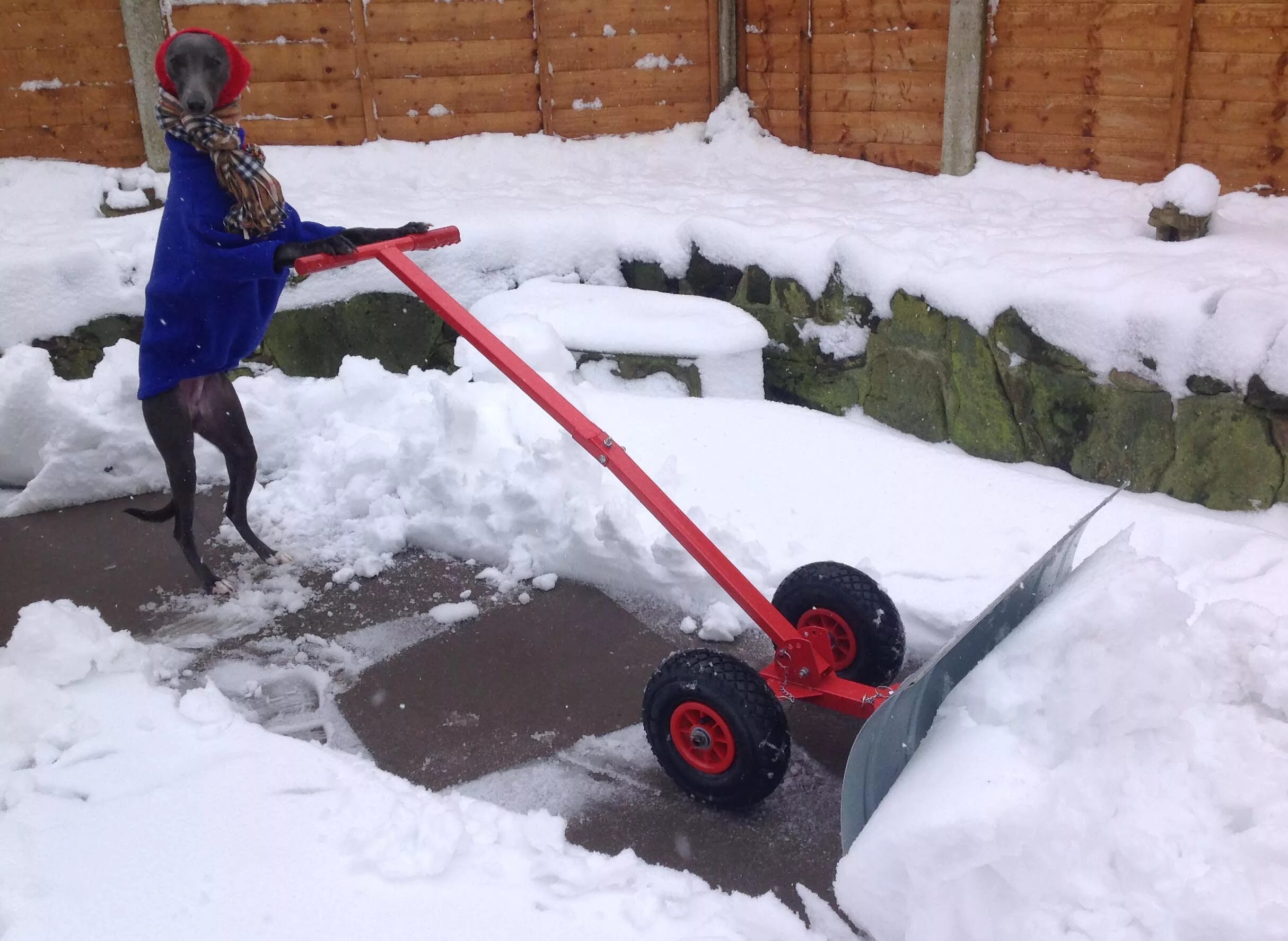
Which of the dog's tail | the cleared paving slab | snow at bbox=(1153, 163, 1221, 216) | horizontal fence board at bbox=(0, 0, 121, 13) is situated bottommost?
the cleared paving slab

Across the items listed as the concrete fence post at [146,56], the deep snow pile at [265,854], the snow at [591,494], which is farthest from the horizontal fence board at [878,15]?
the deep snow pile at [265,854]

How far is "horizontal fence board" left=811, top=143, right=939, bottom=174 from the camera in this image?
23.9ft

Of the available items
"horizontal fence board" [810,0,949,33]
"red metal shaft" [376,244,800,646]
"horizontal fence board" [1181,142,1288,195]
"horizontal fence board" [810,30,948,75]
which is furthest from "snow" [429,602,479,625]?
"horizontal fence board" [810,0,949,33]

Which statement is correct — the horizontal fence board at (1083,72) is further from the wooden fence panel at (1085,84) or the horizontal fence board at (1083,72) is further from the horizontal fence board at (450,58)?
the horizontal fence board at (450,58)

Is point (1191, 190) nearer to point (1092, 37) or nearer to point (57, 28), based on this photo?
point (1092, 37)

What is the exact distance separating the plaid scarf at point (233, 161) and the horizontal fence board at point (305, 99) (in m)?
5.08

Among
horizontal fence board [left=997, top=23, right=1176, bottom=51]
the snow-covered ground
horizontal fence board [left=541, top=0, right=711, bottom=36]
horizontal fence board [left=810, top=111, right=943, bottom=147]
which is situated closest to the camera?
the snow-covered ground

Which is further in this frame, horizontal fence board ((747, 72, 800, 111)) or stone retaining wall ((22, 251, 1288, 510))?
horizontal fence board ((747, 72, 800, 111))

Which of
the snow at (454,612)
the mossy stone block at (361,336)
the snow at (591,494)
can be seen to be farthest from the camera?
the mossy stone block at (361,336)

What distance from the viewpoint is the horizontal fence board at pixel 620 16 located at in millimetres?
8094

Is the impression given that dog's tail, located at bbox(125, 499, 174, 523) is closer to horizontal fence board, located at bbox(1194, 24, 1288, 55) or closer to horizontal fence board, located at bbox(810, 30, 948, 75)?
horizontal fence board, located at bbox(810, 30, 948, 75)

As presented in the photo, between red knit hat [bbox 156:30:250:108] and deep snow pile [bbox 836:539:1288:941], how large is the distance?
9.39ft

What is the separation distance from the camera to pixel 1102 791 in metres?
1.94

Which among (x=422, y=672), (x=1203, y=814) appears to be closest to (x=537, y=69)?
(x=422, y=672)
